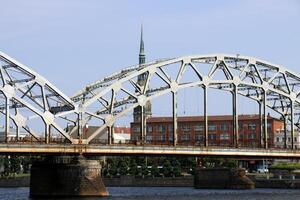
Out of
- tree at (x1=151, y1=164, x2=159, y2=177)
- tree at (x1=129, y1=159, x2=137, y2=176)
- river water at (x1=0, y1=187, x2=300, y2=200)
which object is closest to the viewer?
river water at (x1=0, y1=187, x2=300, y2=200)

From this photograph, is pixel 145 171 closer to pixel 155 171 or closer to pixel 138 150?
pixel 155 171

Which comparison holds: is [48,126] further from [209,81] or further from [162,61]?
A: [209,81]

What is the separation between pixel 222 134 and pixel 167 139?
43.7ft

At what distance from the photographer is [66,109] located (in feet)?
319

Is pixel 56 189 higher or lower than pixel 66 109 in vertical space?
lower

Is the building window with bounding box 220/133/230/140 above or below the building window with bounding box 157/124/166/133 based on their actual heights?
below

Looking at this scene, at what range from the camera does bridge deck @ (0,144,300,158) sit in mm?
85250

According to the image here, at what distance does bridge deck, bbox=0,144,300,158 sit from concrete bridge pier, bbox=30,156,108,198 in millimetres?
1544

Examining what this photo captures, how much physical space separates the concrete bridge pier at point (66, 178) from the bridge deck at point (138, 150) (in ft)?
5.07

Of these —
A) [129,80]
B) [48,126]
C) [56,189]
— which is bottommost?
[56,189]

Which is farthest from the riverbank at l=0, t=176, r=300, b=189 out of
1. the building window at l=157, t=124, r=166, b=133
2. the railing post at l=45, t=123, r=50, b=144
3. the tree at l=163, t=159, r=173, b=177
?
the railing post at l=45, t=123, r=50, b=144

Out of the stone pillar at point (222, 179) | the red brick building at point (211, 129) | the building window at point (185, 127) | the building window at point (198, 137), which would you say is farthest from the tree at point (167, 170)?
the building window at point (185, 127)

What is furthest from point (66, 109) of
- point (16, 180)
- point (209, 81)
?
point (16, 180)

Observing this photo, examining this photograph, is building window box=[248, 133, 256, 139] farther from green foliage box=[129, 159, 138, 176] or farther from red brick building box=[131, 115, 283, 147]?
green foliage box=[129, 159, 138, 176]
